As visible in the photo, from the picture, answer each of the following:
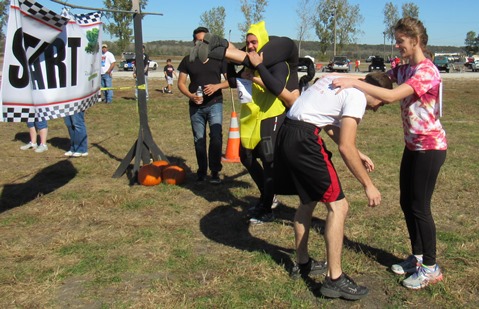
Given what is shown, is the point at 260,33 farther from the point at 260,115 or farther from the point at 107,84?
the point at 107,84

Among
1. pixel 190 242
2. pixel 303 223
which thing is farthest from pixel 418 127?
pixel 190 242

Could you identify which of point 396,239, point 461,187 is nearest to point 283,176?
point 396,239

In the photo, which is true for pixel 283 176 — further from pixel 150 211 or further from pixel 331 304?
pixel 150 211

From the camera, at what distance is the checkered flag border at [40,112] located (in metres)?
4.14

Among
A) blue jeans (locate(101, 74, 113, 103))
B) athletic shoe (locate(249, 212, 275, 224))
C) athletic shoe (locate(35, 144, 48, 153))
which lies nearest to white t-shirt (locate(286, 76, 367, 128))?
athletic shoe (locate(249, 212, 275, 224))

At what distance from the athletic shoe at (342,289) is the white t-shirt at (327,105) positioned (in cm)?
109

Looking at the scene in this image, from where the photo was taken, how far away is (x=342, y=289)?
3.25 m

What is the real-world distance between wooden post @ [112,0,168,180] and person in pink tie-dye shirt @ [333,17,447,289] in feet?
12.7

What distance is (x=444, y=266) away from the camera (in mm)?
3814

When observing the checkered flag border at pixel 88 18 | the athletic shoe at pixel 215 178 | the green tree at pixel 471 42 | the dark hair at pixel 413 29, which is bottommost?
the athletic shoe at pixel 215 178

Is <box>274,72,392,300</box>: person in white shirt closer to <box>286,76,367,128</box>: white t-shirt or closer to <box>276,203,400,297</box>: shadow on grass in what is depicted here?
<box>286,76,367,128</box>: white t-shirt

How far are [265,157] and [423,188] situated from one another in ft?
5.24

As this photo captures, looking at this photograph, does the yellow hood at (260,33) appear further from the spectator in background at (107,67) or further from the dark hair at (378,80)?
the spectator in background at (107,67)

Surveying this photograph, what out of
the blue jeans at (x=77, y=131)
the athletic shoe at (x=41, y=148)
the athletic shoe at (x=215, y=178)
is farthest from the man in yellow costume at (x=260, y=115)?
the athletic shoe at (x=41, y=148)
